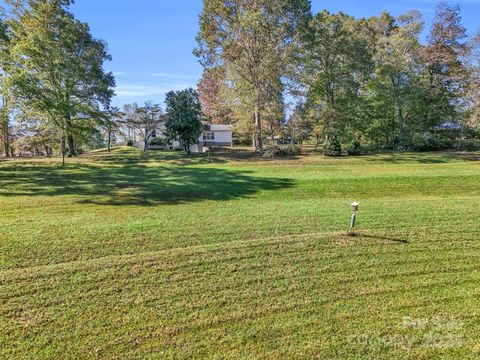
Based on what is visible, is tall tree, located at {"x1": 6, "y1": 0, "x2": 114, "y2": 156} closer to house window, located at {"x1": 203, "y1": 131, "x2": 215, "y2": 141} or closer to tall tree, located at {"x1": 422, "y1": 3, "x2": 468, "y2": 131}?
house window, located at {"x1": 203, "y1": 131, "x2": 215, "y2": 141}

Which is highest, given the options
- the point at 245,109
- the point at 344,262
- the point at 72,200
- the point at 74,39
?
the point at 74,39

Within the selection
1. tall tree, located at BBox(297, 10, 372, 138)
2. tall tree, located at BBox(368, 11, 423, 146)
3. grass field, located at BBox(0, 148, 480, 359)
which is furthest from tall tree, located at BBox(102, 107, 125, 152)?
tall tree, located at BBox(368, 11, 423, 146)

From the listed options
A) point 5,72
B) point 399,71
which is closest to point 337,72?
point 399,71

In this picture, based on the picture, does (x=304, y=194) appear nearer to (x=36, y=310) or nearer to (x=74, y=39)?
(x=36, y=310)

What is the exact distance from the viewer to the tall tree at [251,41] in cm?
2225

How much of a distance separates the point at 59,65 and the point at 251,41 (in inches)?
530

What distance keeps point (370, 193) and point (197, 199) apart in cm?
599

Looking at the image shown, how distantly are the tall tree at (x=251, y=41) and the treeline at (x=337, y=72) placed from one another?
68mm

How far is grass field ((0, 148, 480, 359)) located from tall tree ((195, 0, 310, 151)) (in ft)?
52.3

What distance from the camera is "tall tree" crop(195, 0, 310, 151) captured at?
2225 centimetres

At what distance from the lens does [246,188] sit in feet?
38.4

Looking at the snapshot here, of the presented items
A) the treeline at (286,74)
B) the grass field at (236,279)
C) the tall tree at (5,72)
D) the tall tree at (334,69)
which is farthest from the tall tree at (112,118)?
the grass field at (236,279)

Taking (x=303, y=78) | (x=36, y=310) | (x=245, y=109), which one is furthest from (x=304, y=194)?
(x=303, y=78)

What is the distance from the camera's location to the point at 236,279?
5.25 metres
